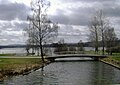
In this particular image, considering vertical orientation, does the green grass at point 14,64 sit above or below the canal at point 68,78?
above

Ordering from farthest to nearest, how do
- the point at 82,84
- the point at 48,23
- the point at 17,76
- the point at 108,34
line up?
the point at 108,34, the point at 48,23, the point at 17,76, the point at 82,84

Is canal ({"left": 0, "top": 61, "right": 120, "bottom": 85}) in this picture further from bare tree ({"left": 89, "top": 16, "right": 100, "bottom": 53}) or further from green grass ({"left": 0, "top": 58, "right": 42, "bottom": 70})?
bare tree ({"left": 89, "top": 16, "right": 100, "bottom": 53})

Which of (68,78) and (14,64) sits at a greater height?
(14,64)

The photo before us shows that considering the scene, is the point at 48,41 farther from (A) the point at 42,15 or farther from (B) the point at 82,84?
(B) the point at 82,84

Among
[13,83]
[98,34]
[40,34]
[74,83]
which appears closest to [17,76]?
[13,83]

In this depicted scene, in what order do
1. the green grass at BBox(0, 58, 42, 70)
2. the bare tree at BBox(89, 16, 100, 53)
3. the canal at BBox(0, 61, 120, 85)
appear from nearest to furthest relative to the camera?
the canal at BBox(0, 61, 120, 85) → the green grass at BBox(0, 58, 42, 70) → the bare tree at BBox(89, 16, 100, 53)

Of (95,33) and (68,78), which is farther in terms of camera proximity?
(95,33)

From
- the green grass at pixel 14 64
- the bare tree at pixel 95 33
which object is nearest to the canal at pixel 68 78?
the green grass at pixel 14 64

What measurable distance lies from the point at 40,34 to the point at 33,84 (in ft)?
129

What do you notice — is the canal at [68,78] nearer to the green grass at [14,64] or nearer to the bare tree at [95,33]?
the green grass at [14,64]

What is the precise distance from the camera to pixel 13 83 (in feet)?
123

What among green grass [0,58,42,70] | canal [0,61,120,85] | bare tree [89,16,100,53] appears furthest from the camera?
bare tree [89,16,100,53]

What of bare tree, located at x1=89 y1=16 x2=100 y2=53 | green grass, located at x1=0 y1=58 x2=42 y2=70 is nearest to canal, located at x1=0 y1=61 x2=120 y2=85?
green grass, located at x1=0 y1=58 x2=42 y2=70

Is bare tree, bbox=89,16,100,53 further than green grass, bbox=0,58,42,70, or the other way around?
bare tree, bbox=89,16,100,53
